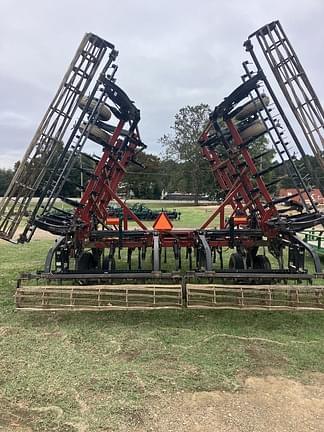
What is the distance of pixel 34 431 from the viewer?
2791 mm

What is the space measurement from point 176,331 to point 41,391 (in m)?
1.92

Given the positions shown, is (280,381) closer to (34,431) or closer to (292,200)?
(34,431)

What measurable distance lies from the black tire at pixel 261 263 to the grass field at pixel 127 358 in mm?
2074

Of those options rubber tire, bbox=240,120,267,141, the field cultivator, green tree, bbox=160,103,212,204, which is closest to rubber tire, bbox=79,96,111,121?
the field cultivator

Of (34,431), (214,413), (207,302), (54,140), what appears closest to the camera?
(34,431)

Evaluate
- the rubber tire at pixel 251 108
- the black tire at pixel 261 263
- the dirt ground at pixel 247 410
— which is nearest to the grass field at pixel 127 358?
the dirt ground at pixel 247 410

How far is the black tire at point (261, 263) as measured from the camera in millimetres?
7582

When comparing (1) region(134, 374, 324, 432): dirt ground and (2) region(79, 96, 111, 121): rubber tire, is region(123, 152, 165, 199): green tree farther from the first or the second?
(1) region(134, 374, 324, 432): dirt ground

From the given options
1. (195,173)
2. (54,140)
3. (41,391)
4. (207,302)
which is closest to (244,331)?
(207,302)

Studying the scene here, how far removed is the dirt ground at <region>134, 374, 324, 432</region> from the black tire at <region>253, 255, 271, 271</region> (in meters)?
4.16

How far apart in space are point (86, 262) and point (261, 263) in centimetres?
352

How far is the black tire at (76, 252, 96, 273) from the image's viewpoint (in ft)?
23.1

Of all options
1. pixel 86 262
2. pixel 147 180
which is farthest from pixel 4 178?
pixel 86 262

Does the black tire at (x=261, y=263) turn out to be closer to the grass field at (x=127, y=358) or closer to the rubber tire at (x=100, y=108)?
the grass field at (x=127, y=358)
